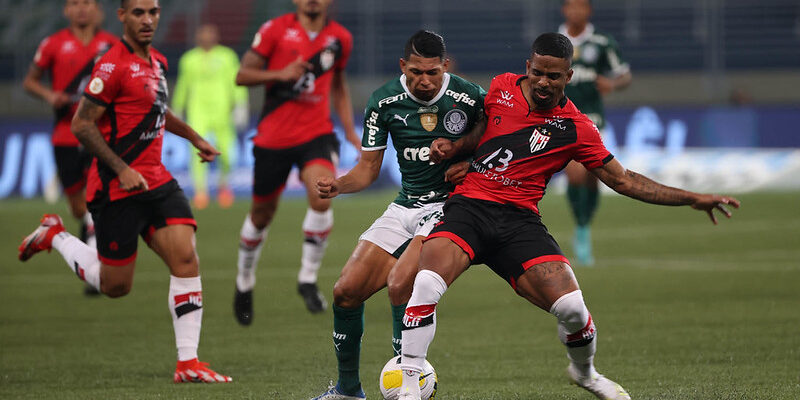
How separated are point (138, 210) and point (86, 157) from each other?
4.31 meters

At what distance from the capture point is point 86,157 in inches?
438

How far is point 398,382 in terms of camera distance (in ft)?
18.9

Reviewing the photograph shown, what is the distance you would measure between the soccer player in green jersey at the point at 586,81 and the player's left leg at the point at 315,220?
11.0 feet

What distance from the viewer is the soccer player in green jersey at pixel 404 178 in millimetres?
6023

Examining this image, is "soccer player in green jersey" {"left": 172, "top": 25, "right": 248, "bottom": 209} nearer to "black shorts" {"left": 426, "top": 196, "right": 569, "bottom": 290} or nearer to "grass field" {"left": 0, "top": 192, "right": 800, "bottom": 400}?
"grass field" {"left": 0, "top": 192, "right": 800, "bottom": 400}

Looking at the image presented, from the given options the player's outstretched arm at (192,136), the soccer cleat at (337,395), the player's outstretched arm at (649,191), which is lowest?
the soccer cleat at (337,395)

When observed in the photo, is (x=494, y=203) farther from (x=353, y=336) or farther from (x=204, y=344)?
(x=204, y=344)

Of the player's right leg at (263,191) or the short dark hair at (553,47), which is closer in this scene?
the short dark hair at (553,47)

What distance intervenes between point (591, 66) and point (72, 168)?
525 cm

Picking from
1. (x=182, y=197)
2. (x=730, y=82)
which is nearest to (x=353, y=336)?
(x=182, y=197)

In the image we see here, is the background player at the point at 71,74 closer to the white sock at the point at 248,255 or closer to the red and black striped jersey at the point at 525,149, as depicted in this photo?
the white sock at the point at 248,255

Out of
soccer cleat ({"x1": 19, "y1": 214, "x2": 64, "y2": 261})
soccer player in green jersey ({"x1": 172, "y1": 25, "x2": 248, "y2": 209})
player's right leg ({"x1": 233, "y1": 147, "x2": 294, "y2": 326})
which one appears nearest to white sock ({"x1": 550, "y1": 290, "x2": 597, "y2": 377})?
soccer cleat ({"x1": 19, "y1": 214, "x2": 64, "y2": 261})

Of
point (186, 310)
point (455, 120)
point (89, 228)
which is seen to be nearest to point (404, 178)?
point (455, 120)

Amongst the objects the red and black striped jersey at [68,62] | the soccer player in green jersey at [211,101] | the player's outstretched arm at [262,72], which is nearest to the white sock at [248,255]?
the player's outstretched arm at [262,72]
